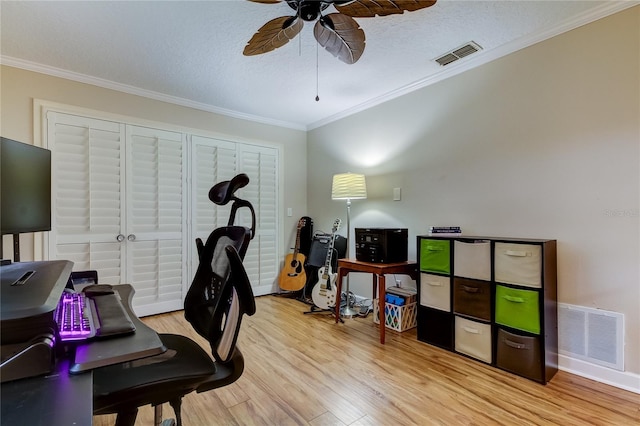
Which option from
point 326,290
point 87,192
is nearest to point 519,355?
point 326,290

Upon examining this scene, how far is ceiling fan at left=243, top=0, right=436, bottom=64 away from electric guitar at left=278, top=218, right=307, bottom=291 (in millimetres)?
2671

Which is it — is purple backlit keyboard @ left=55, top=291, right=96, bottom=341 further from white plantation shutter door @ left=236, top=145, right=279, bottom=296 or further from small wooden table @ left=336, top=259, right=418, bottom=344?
white plantation shutter door @ left=236, top=145, right=279, bottom=296

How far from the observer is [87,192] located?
286 centimetres

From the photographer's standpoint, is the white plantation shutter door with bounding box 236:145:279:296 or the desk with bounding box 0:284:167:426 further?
the white plantation shutter door with bounding box 236:145:279:296

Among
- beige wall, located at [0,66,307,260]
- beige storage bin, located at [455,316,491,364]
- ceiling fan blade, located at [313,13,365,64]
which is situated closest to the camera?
ceiling fan blade, located at [313,13,365,64]

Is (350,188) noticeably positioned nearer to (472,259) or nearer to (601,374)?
(472,259)

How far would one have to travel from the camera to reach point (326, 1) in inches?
59.7

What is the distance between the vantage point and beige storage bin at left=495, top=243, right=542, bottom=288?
1.96 m

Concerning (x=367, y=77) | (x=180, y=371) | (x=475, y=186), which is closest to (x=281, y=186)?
(x=367, y=77)

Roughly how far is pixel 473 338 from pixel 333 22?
2300 millimetres

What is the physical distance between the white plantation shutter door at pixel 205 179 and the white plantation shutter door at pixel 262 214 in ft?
0.70

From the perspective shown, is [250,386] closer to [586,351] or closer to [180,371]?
[180,371]

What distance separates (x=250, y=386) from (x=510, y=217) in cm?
225

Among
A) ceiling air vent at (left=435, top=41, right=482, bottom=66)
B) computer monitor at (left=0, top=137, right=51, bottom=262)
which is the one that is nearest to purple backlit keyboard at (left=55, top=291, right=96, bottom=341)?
computer monitor at (left=0, top=137, right=51, bottom=262)
